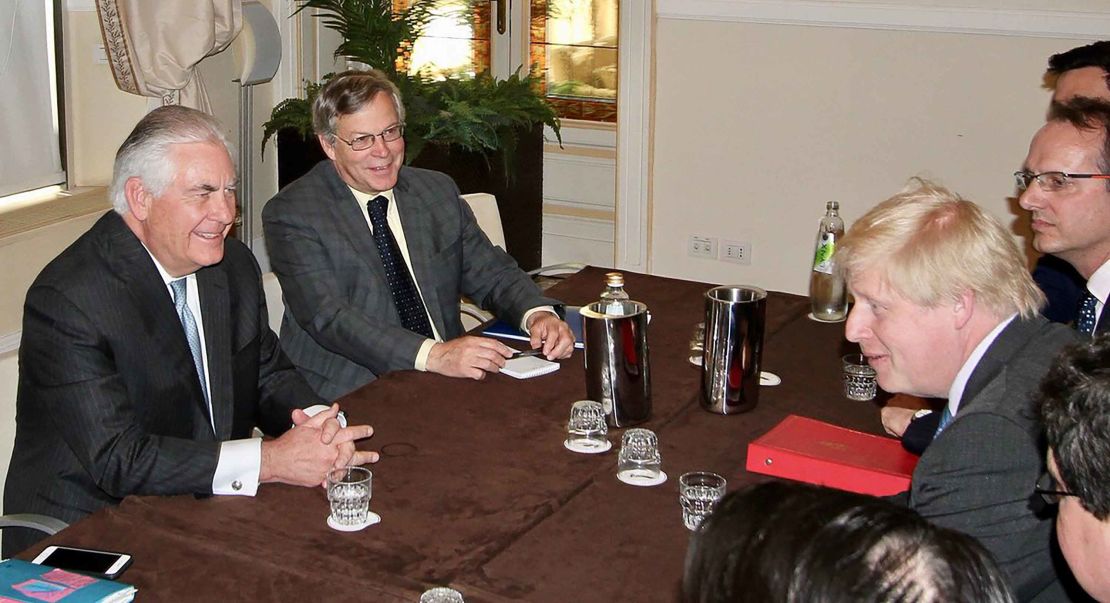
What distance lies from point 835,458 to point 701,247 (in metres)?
3.63

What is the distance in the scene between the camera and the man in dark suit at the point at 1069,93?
328 cm

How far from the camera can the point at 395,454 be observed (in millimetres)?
2389

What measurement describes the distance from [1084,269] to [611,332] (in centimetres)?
132

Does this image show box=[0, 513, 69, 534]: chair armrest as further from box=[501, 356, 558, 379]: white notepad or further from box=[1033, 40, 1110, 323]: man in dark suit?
box=[1033, 40, 1110, 323]: man in dark suit

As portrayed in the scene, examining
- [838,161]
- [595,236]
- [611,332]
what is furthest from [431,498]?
[595,236]

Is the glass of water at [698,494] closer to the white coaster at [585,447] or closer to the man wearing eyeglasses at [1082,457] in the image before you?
the white coaster at [585,447]

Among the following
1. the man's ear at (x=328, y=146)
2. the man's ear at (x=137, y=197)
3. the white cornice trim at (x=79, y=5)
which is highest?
the white cornice trim at (x=79, y=5)

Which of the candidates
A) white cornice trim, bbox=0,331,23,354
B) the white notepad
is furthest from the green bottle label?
white cornice trim, bbox=0,331,23,354

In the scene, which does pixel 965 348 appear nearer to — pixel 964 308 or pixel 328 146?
pixel 964 308

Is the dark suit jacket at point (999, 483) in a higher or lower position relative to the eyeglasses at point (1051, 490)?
lower

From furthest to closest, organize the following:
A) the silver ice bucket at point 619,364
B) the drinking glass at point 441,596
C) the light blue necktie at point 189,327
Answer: the light blue necktie at point 189,327 < the silver ice bucket at point 619,364 < the drinking glass at point 441,596

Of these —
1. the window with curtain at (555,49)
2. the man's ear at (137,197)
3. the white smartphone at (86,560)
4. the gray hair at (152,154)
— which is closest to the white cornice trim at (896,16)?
the window with curtain at (555,49)

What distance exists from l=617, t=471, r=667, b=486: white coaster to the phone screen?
86 centimetres

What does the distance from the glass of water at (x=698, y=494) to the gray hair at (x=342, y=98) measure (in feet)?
5.30
